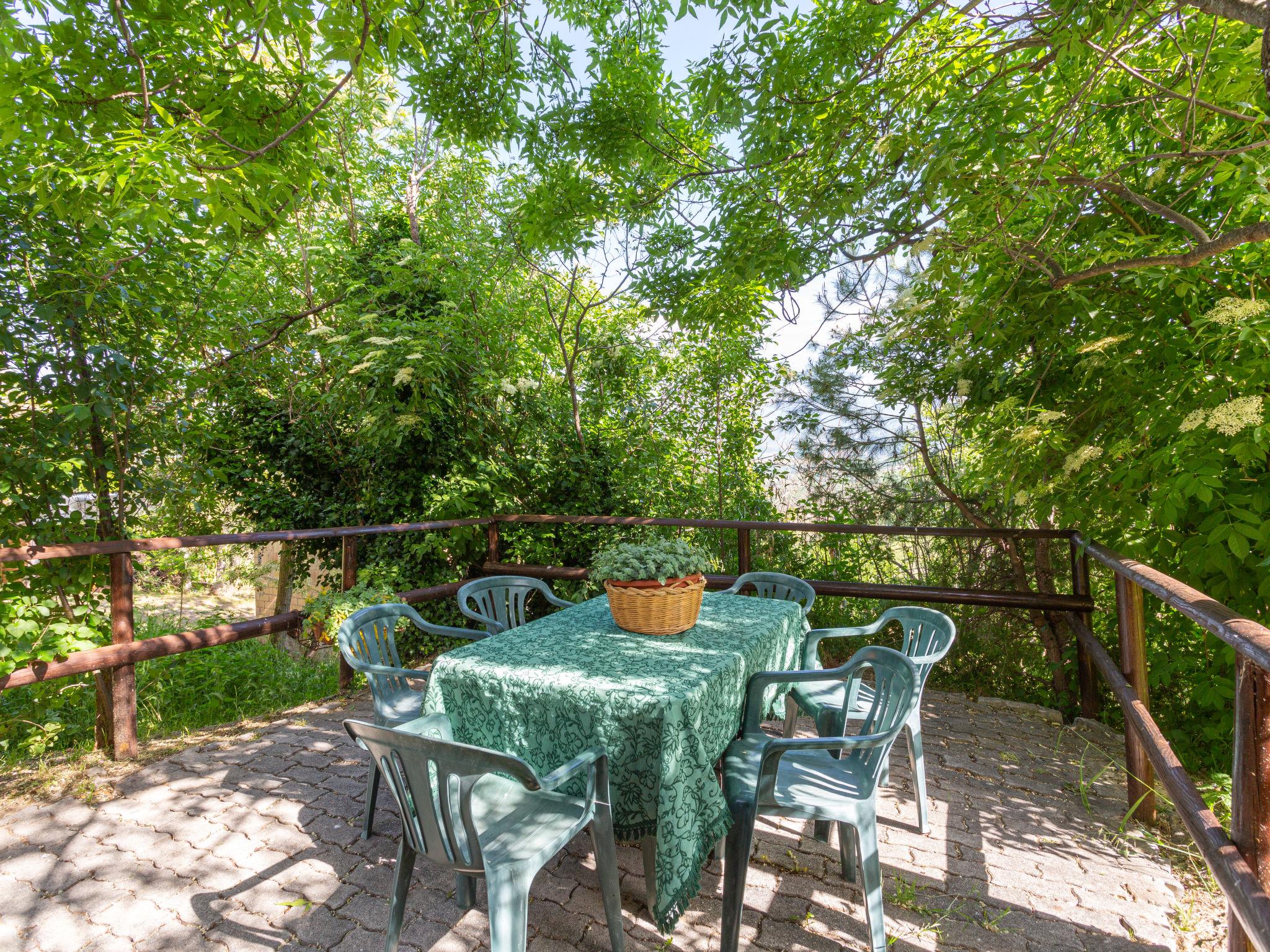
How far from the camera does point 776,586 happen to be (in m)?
3.26

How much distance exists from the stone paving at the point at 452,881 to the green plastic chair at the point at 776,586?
2.99 feet

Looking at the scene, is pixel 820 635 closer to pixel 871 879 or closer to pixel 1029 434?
pixel 871 879

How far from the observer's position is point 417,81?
3.39m

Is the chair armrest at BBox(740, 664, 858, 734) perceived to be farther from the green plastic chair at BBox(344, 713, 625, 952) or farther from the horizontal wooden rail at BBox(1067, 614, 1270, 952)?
the horizontal wooden rail at BBox(1067, 614, 1270, 952)

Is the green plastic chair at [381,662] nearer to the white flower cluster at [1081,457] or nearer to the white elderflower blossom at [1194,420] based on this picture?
the white flower cluster at [1081,457]

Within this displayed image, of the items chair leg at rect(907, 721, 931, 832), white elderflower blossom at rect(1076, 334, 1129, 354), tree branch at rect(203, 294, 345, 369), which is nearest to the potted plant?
chair leg at rect(907, 721, 931, 832)

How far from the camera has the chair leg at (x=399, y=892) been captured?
1.55 m

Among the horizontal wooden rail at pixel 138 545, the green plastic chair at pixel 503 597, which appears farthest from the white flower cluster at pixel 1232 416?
the horizontal wooden rail at pixel 138 545

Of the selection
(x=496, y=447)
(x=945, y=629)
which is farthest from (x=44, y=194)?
(x=496, y=447)

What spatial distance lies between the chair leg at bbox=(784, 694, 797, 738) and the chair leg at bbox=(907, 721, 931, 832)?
0.43 m

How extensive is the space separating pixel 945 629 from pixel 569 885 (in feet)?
4.98

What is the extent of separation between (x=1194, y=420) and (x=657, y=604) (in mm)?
1850

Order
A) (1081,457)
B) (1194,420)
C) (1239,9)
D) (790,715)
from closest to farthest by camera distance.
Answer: (1239,9)
(1194,420)
(1081,457)
(790,715)

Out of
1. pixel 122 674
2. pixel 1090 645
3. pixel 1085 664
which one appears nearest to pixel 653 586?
pixel 1090 645
